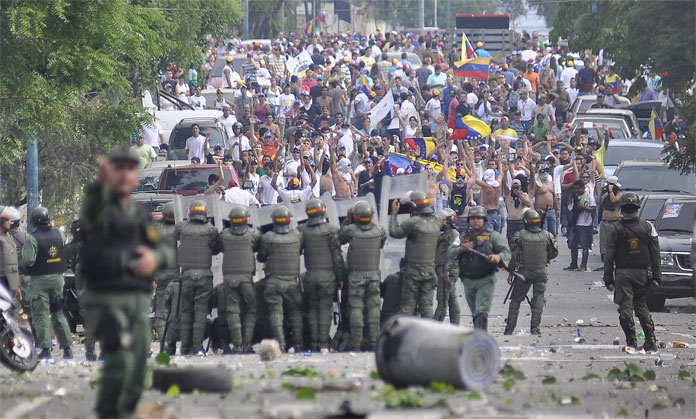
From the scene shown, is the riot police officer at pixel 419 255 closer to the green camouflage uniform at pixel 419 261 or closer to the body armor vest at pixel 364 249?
the green camouflage uniform at pixel 419 261

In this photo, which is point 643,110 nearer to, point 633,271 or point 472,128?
point 472,128

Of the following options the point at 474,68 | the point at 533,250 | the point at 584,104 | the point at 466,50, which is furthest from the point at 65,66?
the point at 466,50

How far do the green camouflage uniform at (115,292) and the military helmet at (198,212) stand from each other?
248 inches

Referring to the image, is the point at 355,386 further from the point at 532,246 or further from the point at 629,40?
the point at 629,40

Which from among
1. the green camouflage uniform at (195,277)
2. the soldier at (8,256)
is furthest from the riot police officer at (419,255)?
the soldier at (8,256)

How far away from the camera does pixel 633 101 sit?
→ 122 feet

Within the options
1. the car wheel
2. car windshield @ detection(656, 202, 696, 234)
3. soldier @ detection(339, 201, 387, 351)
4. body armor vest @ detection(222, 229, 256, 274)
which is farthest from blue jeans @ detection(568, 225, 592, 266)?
body armor vest @ detection(222, 229, 256, 274)

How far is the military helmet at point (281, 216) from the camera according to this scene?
46.0 ft

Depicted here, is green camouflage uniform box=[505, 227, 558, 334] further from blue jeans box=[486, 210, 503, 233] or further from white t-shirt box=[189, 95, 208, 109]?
white t-shirt box=[189, 95, 208, 109]

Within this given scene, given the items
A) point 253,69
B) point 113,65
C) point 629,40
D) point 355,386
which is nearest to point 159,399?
point 355,386

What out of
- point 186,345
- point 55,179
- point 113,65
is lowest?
point 186,345

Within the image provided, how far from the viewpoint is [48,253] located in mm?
14094

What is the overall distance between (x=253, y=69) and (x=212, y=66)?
321 centimetres

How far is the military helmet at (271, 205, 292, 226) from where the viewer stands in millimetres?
14023
